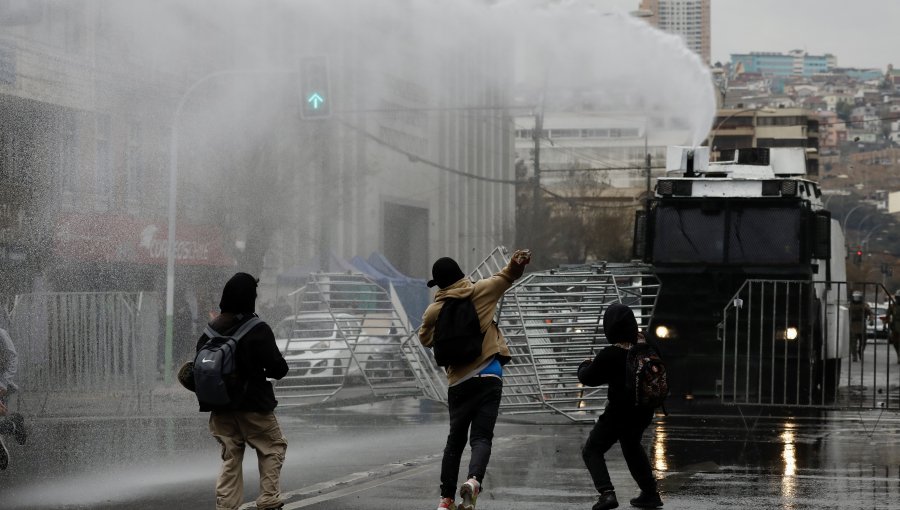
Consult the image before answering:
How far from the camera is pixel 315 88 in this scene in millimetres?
18938

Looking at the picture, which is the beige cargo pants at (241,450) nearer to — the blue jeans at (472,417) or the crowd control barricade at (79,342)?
the blue jeans at (472,417)

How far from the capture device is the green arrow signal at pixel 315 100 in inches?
741

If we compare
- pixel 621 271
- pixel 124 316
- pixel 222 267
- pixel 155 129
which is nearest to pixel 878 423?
pixel 621 271

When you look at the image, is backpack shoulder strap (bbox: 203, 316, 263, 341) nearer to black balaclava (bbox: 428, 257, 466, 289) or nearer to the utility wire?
black balaclava (bbox: 428, 257, 466, 289)

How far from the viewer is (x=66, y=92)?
71.3ft

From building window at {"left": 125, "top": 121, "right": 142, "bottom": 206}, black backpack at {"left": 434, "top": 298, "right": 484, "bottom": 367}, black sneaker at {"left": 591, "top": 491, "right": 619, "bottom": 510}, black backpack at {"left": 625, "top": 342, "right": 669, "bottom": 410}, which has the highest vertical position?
building window at {"left": 125, "top": 121, "right": 142, "bottom": 206}

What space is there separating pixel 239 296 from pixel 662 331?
1012 cm

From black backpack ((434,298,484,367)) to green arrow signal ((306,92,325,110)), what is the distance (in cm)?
1068

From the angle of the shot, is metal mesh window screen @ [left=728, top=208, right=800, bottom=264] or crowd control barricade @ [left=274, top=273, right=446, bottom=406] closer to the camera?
metal mesh window screen @ [left=728, top=208, right=800, bottom=264]

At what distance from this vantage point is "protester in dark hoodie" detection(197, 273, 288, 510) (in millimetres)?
7500

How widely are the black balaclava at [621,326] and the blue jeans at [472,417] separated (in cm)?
82

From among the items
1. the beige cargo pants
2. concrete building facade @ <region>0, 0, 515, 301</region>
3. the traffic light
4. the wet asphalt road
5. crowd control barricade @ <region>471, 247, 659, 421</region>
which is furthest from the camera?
concrete building facade @ <region>0, 0, 515, 301</region>

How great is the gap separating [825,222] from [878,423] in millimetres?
2521

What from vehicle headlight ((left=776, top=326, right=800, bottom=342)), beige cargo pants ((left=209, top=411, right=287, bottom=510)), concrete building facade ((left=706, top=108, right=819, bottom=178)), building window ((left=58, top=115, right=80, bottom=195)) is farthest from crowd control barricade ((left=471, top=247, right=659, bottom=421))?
concrete building facade ((left=706, top=108, right=819, bottom=178))
